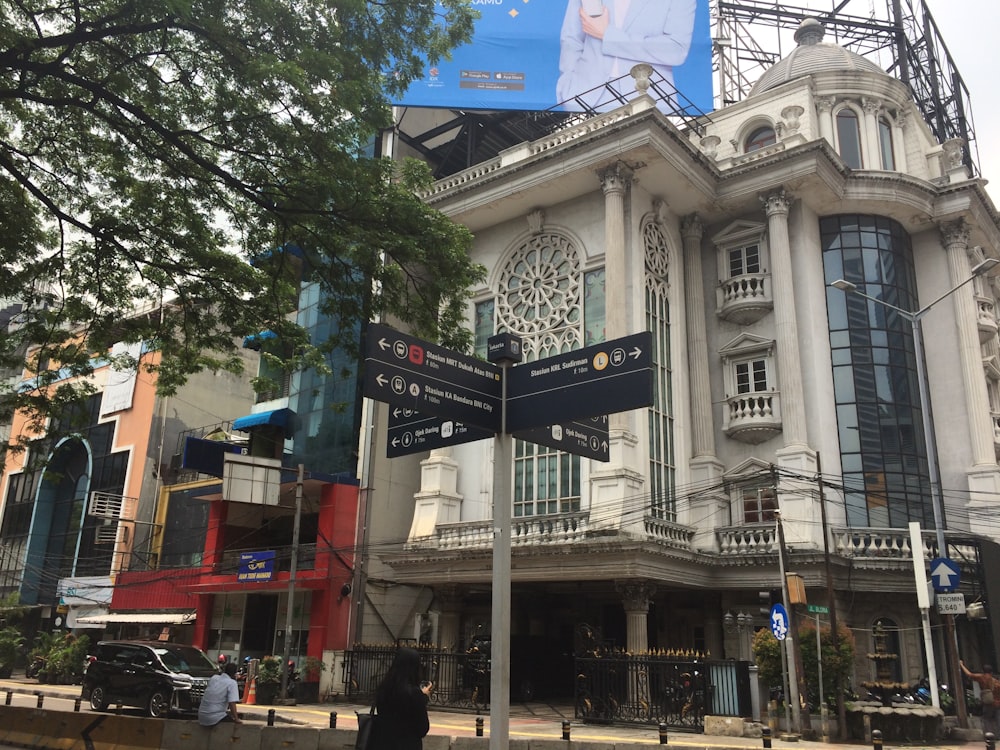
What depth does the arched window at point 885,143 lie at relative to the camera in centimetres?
3006

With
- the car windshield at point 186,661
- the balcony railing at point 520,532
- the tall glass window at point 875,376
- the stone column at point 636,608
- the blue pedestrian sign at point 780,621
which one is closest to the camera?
the blue pedestrian sign at point 780,621

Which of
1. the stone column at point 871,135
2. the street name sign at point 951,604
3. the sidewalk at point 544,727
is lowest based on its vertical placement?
the sidewalk at point 544,727

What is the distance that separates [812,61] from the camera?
32.0 meters

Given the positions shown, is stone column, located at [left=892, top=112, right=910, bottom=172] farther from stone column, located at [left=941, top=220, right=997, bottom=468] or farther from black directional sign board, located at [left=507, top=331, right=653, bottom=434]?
black directional sign board, located at [left=507, top=331, right=653, bottom=434]

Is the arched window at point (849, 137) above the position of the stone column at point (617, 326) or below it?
above

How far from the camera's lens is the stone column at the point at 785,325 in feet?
81.7

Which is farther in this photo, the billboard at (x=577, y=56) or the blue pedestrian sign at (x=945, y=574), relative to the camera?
the billboard at (x=577, y=56)

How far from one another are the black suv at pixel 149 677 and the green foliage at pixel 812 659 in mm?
11951

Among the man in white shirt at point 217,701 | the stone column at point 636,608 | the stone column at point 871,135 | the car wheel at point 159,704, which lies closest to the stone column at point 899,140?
the stone column at point 871,135

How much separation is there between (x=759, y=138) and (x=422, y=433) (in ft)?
87.5

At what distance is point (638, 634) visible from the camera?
2170cm

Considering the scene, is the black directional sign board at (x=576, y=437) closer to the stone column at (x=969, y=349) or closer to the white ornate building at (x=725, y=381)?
the white ornate building at (x=725, y=381)

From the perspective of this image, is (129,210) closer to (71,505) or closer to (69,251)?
(69,251)

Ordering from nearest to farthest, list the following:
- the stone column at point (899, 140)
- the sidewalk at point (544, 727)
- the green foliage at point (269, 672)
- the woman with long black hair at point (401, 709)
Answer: the woman with long black hair at point (401, 709), the sidewalk at point (544, 727), the green foliage at point (269, 672), the stone column at point (899, 140)
